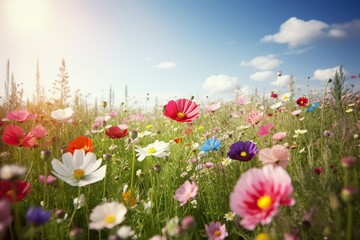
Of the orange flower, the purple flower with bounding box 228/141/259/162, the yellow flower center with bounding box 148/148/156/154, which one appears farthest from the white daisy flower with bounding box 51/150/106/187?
the purple flower with bounding box 228/141/259/162

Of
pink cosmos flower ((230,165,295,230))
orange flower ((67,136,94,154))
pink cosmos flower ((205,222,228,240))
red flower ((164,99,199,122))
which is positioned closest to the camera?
pink cosmos flower ((230,165,295,230))

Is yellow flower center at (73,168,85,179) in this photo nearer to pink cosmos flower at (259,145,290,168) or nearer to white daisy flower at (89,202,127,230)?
white daisy flower at (89,202,127,230)

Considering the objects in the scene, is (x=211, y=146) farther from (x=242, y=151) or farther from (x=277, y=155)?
(x=277, y=155)

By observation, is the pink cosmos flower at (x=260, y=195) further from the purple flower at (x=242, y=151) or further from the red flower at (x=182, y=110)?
the red flower at (x=182, y=110)

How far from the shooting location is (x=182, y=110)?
177 cm

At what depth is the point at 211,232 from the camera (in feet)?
3.63

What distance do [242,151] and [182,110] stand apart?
625 millimetres

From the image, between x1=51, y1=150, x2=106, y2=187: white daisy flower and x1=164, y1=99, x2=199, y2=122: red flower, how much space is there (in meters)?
0.74

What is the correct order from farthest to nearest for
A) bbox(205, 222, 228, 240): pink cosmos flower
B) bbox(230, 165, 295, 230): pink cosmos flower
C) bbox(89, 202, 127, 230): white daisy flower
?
bbox(205, 222, 228, 240): pink cosmos flower
bbox(89, 202, 127, 230): white daisy flower
bbox(230, 165, 295, 230): pink cosmos flower

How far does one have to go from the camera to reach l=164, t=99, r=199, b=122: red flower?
67.1 inches

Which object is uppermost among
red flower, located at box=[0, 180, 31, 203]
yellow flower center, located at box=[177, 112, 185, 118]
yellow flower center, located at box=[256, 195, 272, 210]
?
yellow flower center, located at box=[177, 112, 185, 118]

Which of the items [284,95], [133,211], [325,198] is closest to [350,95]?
[284,95]

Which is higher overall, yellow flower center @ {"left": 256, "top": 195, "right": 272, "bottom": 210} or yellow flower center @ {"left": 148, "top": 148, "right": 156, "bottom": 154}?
yellow flower center @ {"left": 256, "top": 195, "right": 272, "bottom": 210}

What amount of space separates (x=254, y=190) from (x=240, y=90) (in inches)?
191
